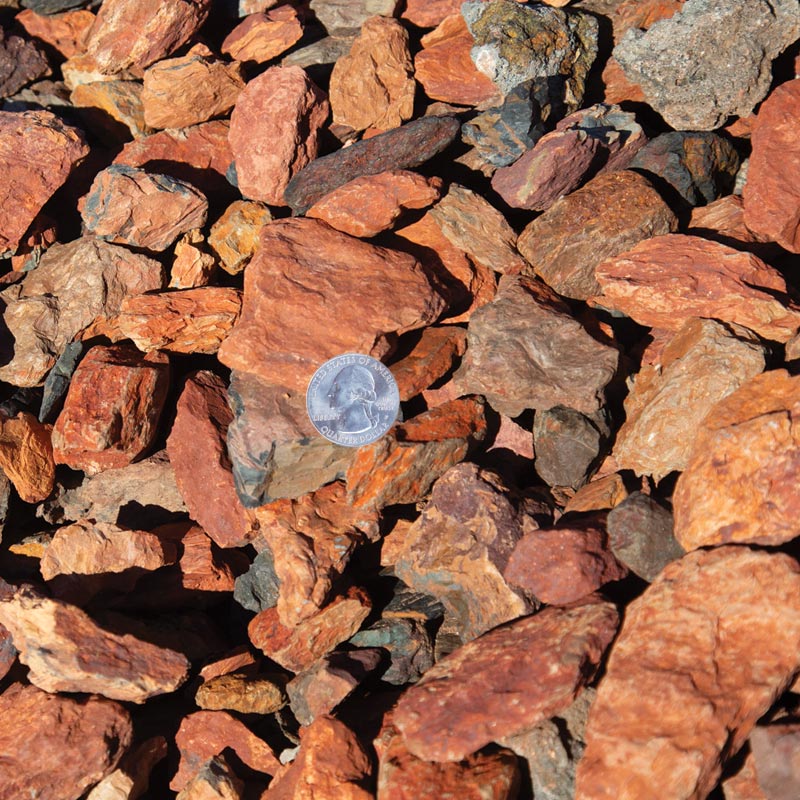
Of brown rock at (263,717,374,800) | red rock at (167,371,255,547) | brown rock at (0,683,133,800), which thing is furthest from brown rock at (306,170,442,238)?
brown rock at (0,683,133,800)

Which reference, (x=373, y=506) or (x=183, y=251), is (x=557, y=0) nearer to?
(x=183, y=251)

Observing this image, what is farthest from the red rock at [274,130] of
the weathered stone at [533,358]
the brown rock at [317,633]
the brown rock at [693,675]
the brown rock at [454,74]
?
the brown rock at [693,675]

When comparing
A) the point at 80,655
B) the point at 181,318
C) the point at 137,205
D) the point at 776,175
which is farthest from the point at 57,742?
the point at 776,175

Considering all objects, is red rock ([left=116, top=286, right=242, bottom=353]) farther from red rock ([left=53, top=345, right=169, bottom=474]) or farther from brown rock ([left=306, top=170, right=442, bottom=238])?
brown rock ([left=306, top=170, right=442, bottom=238])

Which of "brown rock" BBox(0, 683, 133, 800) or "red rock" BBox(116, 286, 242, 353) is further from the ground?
"red rock" BBox(116, 286, 242, 353)

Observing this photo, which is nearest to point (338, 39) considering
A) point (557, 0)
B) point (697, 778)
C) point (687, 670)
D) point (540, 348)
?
point (557, 0)
